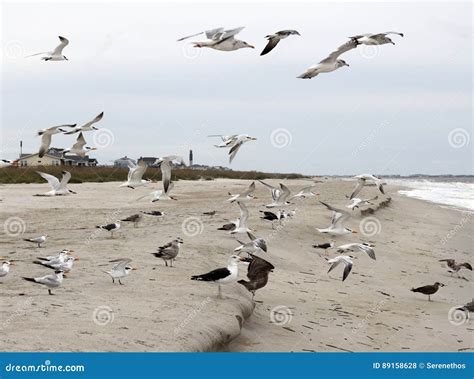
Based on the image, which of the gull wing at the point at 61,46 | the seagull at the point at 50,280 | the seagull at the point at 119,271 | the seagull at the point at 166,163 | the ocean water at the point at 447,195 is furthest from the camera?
the ocean water at the point at 447,195

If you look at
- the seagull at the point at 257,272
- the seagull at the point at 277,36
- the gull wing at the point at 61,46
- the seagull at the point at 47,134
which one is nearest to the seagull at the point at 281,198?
the seagull at the point at 47,134

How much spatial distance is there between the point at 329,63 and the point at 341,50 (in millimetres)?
378

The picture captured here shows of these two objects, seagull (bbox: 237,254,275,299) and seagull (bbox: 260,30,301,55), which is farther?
seagull (bbox: 260,30,301,55)

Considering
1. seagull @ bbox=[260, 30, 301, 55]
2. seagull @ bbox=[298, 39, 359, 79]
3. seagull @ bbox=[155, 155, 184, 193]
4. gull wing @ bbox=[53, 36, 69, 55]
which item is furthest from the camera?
gull wing @ bbox=[53, 36, 69, 55]

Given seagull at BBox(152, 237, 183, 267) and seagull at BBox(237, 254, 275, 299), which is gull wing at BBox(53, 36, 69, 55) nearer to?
seagull at BBox(152, 237, 183, 267)

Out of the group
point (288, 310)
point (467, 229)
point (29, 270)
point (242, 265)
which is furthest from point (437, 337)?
point (467, 229)

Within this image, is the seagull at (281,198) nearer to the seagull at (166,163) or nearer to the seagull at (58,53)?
the seagull at (166,163)

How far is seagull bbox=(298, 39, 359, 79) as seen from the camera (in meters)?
11.2

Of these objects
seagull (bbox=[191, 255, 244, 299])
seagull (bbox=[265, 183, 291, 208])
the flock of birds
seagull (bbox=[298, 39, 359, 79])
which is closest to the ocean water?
seagull (bbox=[265, 183, 291, 208])

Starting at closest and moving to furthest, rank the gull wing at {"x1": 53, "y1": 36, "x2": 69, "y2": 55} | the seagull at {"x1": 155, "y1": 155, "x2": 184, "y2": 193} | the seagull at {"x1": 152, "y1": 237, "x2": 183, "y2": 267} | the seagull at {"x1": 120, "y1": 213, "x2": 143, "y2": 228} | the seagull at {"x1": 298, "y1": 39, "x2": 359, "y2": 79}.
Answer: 1. the seagull at {"x1": 152, "y1": 237, "x2": 183, "y2": 267}
2. the seagull at {"x1": 298, "y1": 39, "x2": 359, "y2": 79}
3. the seagull at {"x1": 155, "y1": 155, "x2": 184, "y2": 193}
4. the gull wing at {"x1": 53, "y1": 36, "x2": 69, "y2": 55}
5. the seagull at {"x1": 120, "y1": 213, "x2": 143, "y2": 228}

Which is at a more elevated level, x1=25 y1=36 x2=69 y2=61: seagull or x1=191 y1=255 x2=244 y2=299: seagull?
x1=25 y1=36 x2=69 y2=61: seagull

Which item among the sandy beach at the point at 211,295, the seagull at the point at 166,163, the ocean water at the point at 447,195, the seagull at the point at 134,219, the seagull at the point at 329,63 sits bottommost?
the ocean water at the point at 447,195

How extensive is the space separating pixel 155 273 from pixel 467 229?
17606mm

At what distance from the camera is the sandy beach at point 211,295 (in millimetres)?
7117
